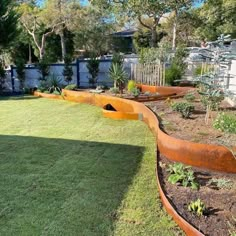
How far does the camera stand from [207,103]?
5.73 metres

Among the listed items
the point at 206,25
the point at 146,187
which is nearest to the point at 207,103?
the point at 146,187

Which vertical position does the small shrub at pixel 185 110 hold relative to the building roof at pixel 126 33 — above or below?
below

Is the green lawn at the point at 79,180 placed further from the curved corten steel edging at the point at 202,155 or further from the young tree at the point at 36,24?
the young tree at the point at 36,24

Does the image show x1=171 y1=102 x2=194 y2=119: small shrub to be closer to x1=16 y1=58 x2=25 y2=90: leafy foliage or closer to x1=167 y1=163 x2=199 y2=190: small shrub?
x1=167 y1=163 x2=199 y2=190: small shrub

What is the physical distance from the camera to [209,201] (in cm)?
312

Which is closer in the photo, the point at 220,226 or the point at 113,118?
the point at 220,226

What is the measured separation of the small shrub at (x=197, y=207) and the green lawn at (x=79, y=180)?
24 centimetres

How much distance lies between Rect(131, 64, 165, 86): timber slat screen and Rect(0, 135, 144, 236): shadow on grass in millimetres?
5441

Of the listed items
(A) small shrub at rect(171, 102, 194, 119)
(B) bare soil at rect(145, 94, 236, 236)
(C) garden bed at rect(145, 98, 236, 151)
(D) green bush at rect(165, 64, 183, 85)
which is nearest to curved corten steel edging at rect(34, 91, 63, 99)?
(D) green bush at rect(165, 64, 183, 85)

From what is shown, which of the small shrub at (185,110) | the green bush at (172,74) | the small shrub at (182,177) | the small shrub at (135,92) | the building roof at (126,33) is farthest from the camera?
the building roof at (126,33)

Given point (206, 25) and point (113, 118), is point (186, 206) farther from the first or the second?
point (206, 25)

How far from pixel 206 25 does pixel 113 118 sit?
13.7 m

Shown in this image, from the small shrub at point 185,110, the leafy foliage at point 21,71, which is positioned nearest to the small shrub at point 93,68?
the leafy foliage at point 21,71

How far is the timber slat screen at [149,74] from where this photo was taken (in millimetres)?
10156
